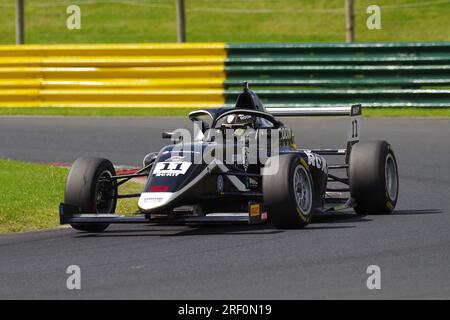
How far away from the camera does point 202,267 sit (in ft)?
28.1

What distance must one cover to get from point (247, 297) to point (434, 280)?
1273 mm

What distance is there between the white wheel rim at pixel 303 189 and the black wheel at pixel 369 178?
719mm

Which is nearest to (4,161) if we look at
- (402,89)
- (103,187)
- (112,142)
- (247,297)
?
(112,142)

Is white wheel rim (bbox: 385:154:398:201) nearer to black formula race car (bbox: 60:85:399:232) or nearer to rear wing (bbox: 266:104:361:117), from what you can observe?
black formula race car (bbox: 60:85:399:232)

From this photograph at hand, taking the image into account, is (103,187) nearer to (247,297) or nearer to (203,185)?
(203,185)

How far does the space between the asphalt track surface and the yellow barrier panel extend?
6989mm

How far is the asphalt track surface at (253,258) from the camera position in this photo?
7672 millimetres

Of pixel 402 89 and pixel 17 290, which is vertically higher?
pixel 402 89

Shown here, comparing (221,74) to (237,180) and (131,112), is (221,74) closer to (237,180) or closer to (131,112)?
(131,112)

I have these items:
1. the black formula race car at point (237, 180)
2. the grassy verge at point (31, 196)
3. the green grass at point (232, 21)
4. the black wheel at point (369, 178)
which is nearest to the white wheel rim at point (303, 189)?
the black formula race car at point (237, 180)

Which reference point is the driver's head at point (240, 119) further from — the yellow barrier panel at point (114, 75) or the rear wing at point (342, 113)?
the yellow barrier panel at point (114, 75)

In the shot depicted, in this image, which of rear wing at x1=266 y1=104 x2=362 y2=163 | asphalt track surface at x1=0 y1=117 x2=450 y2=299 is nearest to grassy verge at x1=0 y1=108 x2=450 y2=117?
asphalt track surface at x1=0 y1=117 x2=450 y2=299
